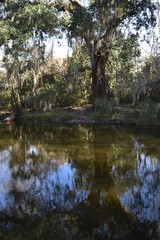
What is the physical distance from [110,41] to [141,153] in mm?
9764

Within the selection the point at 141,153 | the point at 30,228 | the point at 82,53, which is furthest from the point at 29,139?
the point at 82,53

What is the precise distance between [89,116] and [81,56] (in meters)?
6.10

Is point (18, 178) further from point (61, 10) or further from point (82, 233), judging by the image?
point (61, 10)

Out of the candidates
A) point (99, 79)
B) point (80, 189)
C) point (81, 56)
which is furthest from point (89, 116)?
point (80, 189)

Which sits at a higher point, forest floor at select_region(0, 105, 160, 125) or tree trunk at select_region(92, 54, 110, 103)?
tree trunk at select_region(92, 54, 110, 103)

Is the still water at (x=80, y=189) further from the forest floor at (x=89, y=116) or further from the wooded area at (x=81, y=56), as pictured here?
the wooded area at (x=81, y=56)

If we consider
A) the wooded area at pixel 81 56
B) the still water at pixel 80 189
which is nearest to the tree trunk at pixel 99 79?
the wooded area at pixel 81 56

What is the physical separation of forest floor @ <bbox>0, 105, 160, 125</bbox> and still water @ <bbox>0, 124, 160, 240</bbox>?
3.93 metres

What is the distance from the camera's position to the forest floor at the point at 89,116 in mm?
16594

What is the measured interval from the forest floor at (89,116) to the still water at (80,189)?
3927 millimetres

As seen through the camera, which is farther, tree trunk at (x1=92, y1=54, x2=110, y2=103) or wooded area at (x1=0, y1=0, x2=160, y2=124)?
tree trunk at (x1=92, y1=54, x2=110, y2=103)

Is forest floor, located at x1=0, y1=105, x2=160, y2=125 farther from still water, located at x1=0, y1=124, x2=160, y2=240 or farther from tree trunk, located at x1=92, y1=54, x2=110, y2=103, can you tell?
still water, located at x1=0, y1=124, x2=160, y2=240

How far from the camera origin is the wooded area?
1621cm

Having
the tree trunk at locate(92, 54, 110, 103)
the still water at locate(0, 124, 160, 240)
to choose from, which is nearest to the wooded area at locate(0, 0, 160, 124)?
the tree trunk at locate(92, 54, 110, 103)
